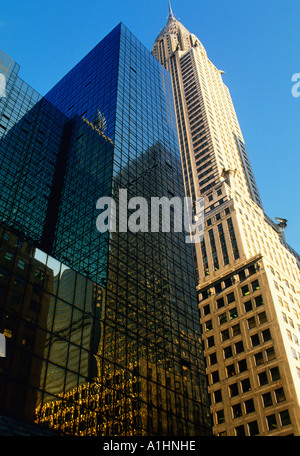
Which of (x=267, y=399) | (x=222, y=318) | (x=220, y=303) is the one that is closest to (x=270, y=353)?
(x=267, y=399)

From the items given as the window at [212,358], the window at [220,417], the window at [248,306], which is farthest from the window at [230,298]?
the window at [220,417]

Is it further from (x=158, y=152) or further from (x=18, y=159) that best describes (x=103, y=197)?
(x=18, y=159)

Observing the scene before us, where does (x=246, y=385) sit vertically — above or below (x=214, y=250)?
below

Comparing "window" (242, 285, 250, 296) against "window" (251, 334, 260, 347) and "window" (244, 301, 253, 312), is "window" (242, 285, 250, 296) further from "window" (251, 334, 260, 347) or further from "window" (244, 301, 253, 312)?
"window" (251, 334, 260, 347)

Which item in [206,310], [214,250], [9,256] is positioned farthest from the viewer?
[214,250]

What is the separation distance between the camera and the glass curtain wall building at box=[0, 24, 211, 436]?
36438mm

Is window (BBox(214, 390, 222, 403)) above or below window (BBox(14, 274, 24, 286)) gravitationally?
above

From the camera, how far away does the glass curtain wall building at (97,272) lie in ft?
120

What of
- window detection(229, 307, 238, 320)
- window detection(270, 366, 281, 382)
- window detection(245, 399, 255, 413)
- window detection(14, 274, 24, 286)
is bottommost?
window detection(245, 399, 255, 413)

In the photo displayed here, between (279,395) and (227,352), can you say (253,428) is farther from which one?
(227,352)

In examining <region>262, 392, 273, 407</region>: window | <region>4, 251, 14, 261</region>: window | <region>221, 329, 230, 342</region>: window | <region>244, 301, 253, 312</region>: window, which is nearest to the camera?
<region>4, 251, 14, 261</region>: window

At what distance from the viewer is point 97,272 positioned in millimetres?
49906

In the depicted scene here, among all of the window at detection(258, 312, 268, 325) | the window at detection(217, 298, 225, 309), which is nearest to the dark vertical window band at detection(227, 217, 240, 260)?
the window at detection(217, 298, 225, 309)

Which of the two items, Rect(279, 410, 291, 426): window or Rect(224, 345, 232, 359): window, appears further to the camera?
Rect(224, 345, 232, 359): window
